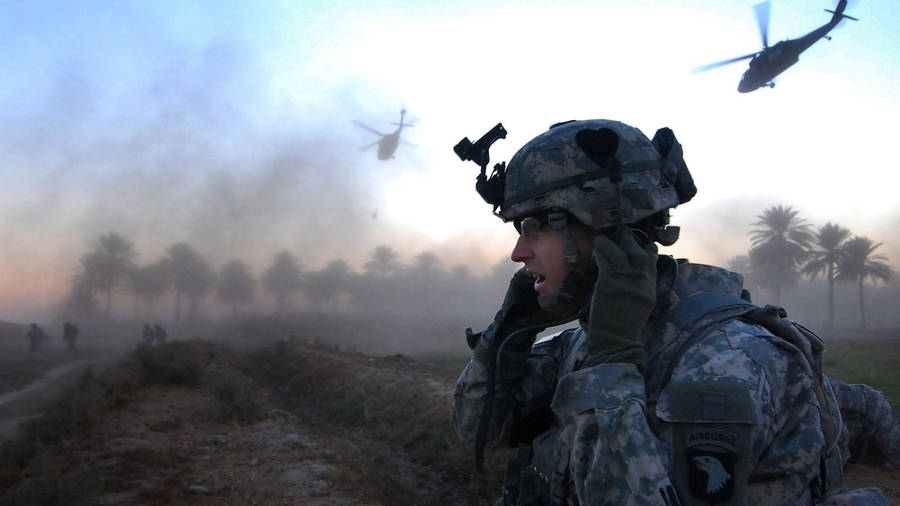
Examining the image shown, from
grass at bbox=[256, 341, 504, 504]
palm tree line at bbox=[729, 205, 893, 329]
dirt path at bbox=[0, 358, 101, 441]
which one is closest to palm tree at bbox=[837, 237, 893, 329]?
palm tree line at bbox=[729, 205, 893, 329]

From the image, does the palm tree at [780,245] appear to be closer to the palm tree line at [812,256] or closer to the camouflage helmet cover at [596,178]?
the palm tree line at [812,256]

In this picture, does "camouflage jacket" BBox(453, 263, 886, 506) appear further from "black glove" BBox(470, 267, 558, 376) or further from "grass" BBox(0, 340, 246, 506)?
"grass" BBox(0, 340, 246, 506)

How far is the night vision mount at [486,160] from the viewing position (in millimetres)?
2566

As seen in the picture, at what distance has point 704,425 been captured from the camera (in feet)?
4.98

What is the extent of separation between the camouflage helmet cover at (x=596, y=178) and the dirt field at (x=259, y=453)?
6188 mm

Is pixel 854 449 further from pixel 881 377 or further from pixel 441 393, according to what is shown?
pixel 881 377

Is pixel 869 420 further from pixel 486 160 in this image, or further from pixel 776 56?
pixel 776 56

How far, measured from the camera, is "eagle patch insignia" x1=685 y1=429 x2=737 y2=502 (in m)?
1.47

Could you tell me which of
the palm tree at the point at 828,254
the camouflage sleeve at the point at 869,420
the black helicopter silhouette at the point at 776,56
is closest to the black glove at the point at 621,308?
the camouflage sleeve at the point at 869,420

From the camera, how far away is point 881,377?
14.9 m

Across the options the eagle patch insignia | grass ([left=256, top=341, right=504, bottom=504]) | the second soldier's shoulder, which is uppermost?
the second soldier's shoulder

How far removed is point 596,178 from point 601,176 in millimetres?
21

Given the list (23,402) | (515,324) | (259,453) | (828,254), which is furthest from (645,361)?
(828,254)

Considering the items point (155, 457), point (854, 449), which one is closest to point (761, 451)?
point (854, 449)
